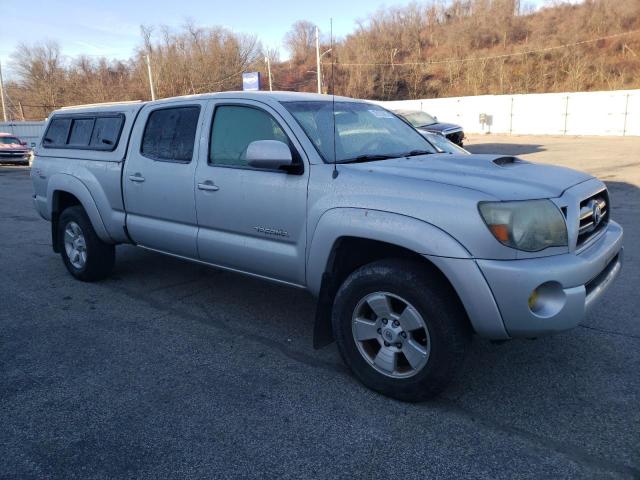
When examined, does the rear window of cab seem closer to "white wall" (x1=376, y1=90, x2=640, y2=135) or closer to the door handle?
the door handle

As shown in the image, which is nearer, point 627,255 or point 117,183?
point 117,183

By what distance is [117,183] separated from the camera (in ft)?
16.3

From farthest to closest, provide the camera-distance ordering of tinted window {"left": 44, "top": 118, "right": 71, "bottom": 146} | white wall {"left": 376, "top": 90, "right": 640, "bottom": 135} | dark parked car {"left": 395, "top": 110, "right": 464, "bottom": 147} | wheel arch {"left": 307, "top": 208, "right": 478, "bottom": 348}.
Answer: white wall {"left": 376, "top": 90, "right": 640, "bottom": 135}
dark parked car {"left": 395, "top": 110, "right": 464, "bottom": 147}
tinted window {"left": 44, "top": 118, "right": 71, "bottom": 146}
wheel arch {"left": 307, "top": 208, "right": 478, "bottom": 348}

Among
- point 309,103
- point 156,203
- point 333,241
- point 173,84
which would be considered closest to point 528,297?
point 333,241

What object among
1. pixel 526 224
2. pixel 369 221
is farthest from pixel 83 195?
pixel 526 224

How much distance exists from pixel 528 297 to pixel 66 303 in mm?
4224

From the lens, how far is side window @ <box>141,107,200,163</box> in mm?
4383

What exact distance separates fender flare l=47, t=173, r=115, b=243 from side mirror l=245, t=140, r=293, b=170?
244cm

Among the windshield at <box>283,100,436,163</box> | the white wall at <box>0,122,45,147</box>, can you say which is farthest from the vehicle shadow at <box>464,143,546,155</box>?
the white wall at <box>0,122,45,147</box>

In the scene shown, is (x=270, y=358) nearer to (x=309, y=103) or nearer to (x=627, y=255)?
(x=309, y=103)

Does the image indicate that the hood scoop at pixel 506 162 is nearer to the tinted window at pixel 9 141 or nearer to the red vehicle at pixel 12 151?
the red vehicle at pixel 12 151

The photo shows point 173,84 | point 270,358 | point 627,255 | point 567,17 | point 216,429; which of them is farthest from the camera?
point 567,17

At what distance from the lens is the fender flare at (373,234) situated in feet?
9.41

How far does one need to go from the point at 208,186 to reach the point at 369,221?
1542 mm
